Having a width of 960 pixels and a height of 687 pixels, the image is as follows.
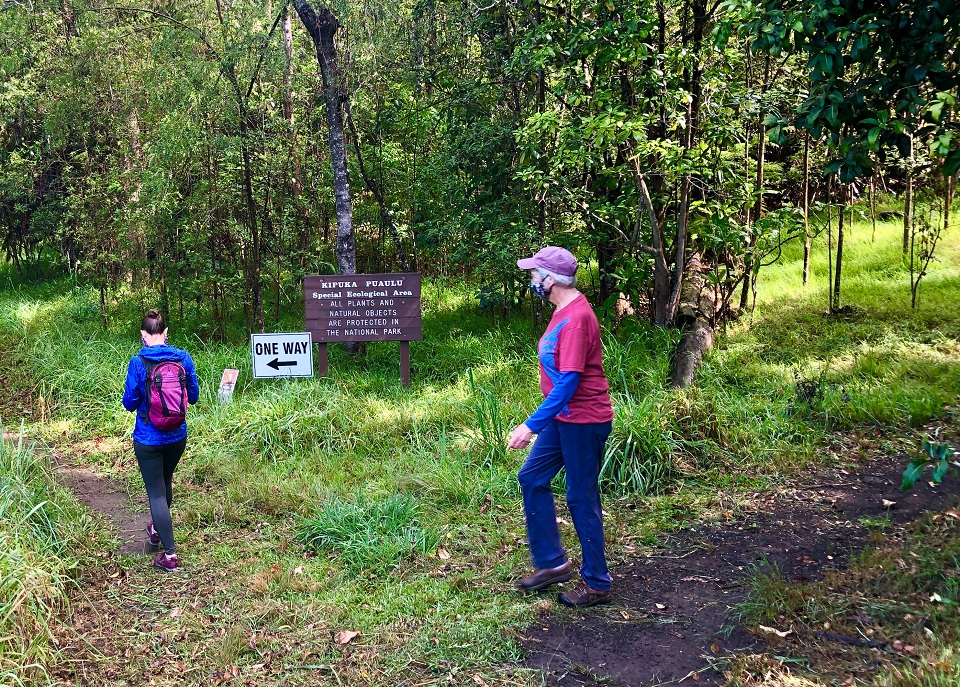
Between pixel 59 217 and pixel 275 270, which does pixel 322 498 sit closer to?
pixel 275 270

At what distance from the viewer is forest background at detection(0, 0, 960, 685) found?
→ 470 cm

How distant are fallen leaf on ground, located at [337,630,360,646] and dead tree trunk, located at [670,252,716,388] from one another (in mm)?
4503

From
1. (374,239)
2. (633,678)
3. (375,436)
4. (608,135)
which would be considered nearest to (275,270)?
(374,239)

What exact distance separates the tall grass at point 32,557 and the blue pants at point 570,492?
2600 millimetres

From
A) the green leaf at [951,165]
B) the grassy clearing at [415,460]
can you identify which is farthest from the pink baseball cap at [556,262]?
the green leaf at [951,165]

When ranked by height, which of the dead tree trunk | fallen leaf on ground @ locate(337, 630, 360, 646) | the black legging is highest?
the dead tree trunk

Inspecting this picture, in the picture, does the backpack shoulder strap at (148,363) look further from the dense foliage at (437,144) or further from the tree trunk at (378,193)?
the tree trunk at (378,193)

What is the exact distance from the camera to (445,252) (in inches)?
472

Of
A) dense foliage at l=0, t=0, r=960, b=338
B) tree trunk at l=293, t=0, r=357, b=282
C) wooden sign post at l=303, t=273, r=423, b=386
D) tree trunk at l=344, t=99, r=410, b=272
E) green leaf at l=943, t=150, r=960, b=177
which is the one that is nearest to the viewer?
green leaf at l=943, t=150, r=960, b=177

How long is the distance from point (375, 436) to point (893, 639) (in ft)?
16.1

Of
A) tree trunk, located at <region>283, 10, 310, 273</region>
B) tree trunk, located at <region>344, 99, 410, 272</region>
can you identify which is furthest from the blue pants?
tree trunk, located at <region>283, 10, 310, 273</region>

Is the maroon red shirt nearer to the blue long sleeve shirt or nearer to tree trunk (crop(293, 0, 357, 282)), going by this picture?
the blue long sleeve shirt

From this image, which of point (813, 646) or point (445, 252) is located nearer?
point (813, 646)

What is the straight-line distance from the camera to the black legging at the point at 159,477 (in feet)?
16.9
